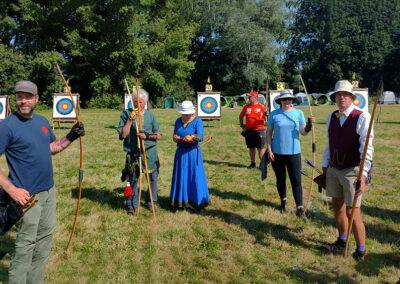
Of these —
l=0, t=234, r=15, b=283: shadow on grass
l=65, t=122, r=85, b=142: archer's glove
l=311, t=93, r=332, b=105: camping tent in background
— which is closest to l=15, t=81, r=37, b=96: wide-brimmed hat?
l=65, t=122, r=85, b=142: archer's glove

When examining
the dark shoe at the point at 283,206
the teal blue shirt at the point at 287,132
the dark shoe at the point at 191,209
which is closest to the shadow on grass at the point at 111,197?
the dark shoe at the point at 191,209

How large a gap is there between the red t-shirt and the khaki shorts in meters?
4.44

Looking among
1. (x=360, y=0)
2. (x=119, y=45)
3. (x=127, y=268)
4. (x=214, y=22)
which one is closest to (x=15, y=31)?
(x=119, y=45)

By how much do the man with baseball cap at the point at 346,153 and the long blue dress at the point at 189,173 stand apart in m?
1.98

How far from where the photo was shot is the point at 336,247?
15.7 ft

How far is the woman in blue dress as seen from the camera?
6008 mm

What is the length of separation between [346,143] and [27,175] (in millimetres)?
2926

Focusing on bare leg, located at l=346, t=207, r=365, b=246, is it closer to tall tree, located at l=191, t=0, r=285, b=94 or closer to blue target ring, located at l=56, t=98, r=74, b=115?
blue target ring, located at l=56, t=98, r=74, b=115

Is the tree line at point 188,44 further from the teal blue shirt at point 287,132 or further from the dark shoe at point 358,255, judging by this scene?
the dark shoe at point 358,255

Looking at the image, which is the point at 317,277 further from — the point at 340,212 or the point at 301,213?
the point at 301,213

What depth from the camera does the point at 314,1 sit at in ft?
195

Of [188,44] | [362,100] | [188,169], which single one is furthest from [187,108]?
[188,44]

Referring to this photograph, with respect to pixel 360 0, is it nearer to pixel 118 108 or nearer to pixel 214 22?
pixel 214 22

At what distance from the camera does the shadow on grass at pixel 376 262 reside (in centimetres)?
430
